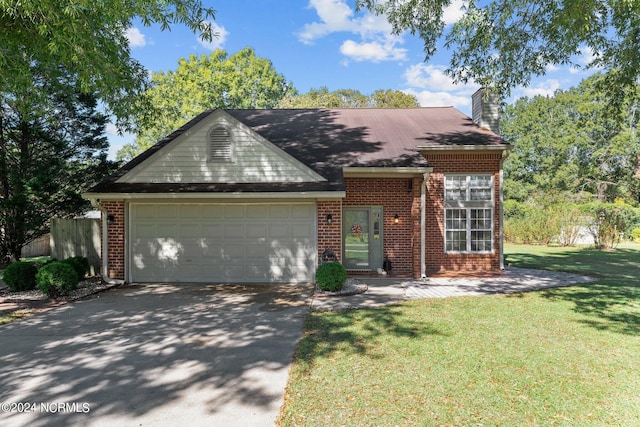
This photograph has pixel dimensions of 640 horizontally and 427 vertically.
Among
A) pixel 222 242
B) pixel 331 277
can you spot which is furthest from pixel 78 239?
pixel 331 277

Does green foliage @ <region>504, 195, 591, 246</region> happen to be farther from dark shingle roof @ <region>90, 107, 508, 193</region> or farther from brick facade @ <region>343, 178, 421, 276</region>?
brick facade @ <region>343, 178, 421, 276</region>

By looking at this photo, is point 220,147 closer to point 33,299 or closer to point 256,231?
point 256,231

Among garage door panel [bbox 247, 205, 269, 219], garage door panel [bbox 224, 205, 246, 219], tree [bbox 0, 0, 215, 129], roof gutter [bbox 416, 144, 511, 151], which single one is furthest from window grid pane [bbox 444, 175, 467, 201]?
tree [bbox 0, 0, 215, 129]

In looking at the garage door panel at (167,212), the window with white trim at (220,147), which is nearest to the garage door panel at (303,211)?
the window with white trim at (220,147)

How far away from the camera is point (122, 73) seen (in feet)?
28.5

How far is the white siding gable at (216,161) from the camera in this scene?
10.6 meters

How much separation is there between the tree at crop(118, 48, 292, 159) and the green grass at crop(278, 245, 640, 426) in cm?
2893

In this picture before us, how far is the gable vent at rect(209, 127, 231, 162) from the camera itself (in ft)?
34.9

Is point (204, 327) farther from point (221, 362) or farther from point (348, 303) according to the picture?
point (348, 303)

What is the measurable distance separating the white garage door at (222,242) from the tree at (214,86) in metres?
22.8

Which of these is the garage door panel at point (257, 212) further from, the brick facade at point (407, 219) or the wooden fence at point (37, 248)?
the wooden fence at point (37, 248)

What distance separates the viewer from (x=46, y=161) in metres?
13.9

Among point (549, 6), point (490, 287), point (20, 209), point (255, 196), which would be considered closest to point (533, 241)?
point (490, 287)

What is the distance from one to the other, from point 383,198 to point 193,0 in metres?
7.32
